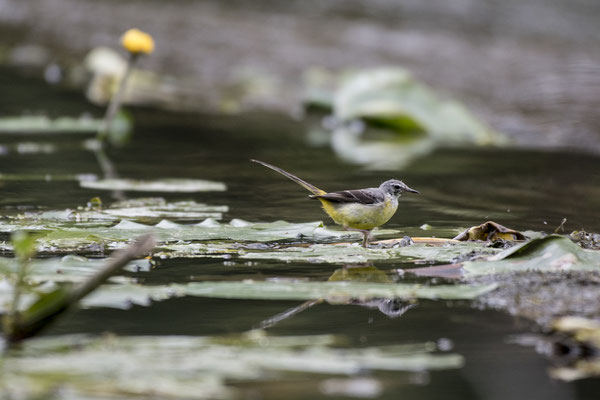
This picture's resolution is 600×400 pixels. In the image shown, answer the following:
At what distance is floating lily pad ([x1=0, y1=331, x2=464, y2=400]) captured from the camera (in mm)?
2059

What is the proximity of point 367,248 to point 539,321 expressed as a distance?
42.5 inches

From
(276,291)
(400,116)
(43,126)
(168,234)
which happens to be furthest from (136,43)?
(276,291)

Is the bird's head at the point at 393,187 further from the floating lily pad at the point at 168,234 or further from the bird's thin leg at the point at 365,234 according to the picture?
the floating lily pad at the point at 168,234

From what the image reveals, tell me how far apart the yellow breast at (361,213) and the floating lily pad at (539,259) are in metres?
0.73

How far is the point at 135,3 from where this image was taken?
15344 millimetres

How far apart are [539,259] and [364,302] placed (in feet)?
2.11

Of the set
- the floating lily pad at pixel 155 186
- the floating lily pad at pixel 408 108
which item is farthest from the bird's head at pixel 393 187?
the floating lily pad at pixel 408 108

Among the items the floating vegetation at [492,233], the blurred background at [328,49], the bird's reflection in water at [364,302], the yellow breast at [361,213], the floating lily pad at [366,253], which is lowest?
the bird's reflection in water at [364,302]

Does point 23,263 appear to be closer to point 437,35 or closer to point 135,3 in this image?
point 437,35

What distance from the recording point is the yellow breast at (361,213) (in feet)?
12.9

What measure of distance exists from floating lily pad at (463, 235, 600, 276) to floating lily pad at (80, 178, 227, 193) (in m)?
2.52

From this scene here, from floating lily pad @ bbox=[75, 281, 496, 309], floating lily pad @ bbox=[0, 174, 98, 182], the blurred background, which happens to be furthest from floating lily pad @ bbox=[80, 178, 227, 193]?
the blurred background

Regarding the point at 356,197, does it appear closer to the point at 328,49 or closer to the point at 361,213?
the point at 361,213

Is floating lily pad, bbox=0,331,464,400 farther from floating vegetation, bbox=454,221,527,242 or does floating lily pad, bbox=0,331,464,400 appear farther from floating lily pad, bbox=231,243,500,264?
floating vegetation, bbox=454,221,527,242
